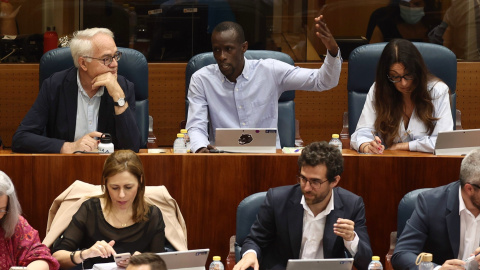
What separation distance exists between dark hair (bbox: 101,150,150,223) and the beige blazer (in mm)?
125

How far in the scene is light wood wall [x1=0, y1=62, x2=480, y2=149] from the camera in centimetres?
621

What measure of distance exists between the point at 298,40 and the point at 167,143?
4.18 feet

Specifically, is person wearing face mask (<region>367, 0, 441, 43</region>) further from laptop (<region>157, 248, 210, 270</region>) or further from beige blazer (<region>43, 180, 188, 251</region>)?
laptop (<region>157, 248, 210, 270</region>)

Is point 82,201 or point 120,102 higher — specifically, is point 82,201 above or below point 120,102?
below

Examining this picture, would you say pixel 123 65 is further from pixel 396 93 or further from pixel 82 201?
pixel 396 93

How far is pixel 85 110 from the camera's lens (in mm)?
4570

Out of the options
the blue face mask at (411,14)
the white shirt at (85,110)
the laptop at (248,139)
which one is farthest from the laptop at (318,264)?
the blue face mask at (411,14)

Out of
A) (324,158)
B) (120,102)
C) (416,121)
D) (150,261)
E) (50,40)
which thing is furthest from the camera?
(50,40)

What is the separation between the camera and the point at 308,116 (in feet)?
21.2

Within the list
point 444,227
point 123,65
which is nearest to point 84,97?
point 123,65

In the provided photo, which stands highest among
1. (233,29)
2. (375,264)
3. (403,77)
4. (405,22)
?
(405,22)

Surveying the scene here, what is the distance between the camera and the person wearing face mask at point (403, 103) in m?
4.64

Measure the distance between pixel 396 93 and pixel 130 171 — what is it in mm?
1785

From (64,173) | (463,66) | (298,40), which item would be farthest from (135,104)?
(463,66)
